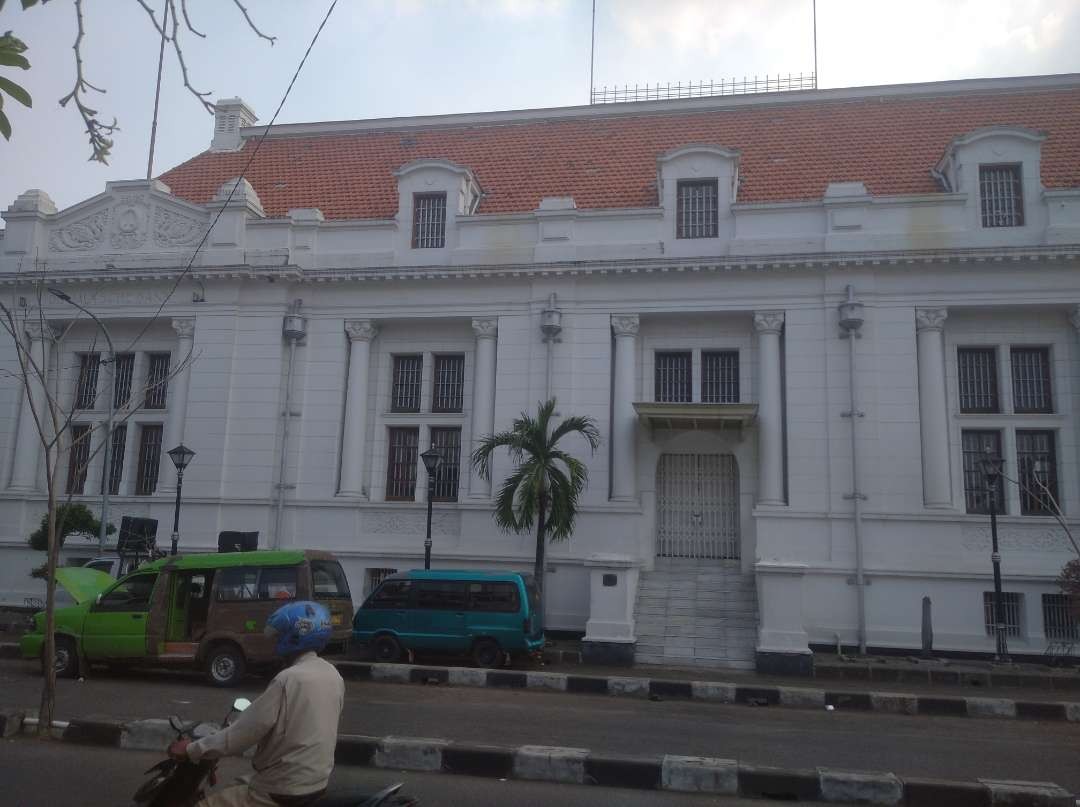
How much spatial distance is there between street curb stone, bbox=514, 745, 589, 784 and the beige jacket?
14.1ft

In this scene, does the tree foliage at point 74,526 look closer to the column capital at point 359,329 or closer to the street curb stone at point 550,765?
the column capital at point 359,329

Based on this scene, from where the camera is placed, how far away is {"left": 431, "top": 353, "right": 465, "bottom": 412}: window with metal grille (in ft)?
70.1

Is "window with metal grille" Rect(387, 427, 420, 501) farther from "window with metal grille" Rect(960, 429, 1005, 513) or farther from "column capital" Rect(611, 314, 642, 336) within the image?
"window with metal grille" Rect(960, 429, 1005, 513)

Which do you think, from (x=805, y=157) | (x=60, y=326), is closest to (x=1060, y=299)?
(x=805, y=157)

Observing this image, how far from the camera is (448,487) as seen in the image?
20750mm

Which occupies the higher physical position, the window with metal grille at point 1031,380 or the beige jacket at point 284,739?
the window with metal grille at point 1031,380

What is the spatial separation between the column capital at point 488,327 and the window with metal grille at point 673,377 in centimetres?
395

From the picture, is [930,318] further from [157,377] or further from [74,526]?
[74,526]

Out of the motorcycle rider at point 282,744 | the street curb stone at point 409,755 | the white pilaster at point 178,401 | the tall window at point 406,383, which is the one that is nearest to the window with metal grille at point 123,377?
the white pilaster at point 178,401

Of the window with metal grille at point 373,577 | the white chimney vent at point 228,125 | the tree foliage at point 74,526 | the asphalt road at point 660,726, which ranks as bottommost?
the asphalt road at point 660,726

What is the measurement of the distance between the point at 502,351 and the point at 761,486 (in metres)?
6.76

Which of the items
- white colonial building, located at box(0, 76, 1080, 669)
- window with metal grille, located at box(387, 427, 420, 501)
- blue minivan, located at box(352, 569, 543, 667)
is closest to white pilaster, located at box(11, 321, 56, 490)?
white colonial building, located at box(0, 76, 1080, 669)

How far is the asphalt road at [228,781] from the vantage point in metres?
6.99

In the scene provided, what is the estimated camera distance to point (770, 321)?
19359 mm
